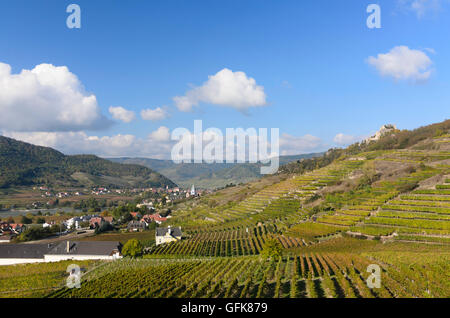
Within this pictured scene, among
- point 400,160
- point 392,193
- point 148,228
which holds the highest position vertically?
point 400,160

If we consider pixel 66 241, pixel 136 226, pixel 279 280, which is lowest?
pixel 136 226

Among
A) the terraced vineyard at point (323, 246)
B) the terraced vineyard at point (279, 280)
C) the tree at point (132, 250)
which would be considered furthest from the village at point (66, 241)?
the terraced vineyard at point (279, 280)

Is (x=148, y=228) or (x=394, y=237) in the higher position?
(x=394, y=237)

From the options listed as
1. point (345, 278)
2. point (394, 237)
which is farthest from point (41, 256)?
point (394, 237)

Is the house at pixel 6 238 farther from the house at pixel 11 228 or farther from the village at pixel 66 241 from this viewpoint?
the house at pixel 11 228

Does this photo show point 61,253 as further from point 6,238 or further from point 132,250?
point 6,238

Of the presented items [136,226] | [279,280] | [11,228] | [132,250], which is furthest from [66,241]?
[11,228]
